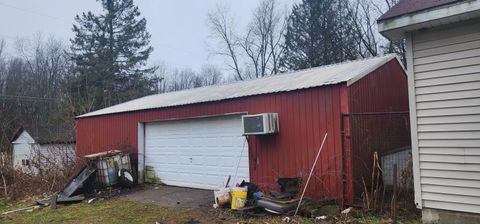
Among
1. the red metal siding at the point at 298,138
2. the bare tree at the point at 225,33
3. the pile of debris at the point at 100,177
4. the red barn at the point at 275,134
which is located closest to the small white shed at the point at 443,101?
the red barn at the point at 275,134

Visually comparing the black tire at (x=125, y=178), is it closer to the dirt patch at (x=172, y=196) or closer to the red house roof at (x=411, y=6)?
the dirt patch at (x=172, y=196)

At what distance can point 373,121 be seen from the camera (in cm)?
767

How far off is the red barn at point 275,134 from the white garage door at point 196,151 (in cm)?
3

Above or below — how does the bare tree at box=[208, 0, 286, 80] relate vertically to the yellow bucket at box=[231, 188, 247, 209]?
above

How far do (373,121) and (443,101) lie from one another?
8.93 feet

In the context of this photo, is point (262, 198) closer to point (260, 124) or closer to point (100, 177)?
point (260, 124)

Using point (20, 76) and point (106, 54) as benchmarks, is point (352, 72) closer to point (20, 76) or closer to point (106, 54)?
point (106, 54)

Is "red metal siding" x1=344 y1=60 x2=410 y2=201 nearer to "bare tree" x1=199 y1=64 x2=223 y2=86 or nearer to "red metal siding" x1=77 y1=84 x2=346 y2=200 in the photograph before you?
"red metal siding" x1=77 y1=84 x2=346 y2=200

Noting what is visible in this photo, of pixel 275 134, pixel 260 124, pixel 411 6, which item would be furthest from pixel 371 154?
pixel 411 6

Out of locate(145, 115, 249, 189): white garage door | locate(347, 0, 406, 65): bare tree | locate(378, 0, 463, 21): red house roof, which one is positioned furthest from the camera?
locate(347, 0, 406, 65): bare tree

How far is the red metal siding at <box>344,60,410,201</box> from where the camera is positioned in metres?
6.91

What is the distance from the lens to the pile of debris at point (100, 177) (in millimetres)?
9727

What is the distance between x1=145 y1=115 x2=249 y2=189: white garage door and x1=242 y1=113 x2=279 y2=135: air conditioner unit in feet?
2.91

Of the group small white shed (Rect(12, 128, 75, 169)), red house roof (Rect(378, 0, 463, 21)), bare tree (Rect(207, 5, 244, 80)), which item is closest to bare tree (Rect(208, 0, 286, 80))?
bare tree (Rect(207, 5, 244, 80))
